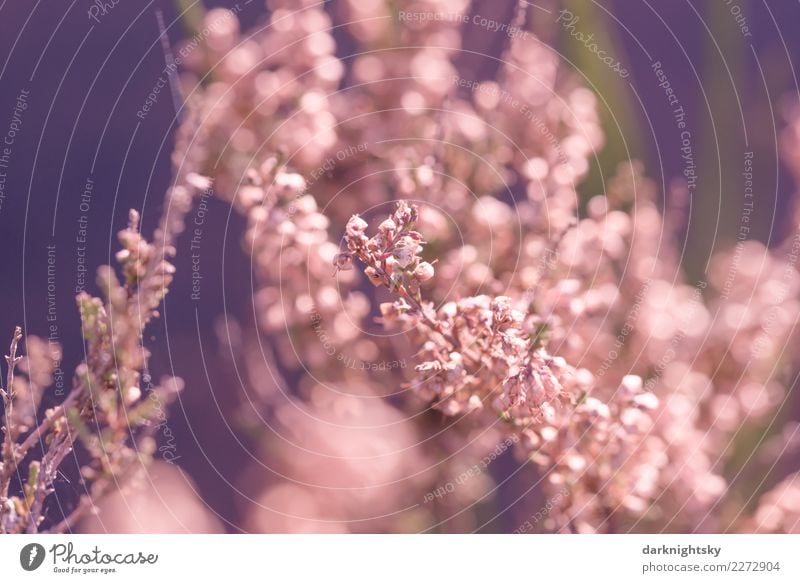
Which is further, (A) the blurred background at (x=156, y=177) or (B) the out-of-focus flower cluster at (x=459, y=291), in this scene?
(A) the blurred background at (x=156, y=177)

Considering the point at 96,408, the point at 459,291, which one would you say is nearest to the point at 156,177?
the point at 96,408

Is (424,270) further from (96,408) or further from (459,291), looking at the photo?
(96,408)

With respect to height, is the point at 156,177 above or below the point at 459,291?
above

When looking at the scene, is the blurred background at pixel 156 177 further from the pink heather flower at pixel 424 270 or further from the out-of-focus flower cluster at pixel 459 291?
the pink heather flower at pixel 424 270

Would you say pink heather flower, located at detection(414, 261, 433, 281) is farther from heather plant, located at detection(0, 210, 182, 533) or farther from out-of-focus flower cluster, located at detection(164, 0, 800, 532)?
heather plant, located at detection(0, 210, 182, 533)

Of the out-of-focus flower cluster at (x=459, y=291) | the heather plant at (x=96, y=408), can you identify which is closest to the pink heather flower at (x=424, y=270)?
the out-of-focus flower cluster at (x=459, y=291)

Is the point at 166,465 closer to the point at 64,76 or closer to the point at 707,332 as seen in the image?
the point at 64,76

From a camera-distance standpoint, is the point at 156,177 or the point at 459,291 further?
→ the point at 156,177

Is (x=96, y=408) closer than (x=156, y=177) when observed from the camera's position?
Yes

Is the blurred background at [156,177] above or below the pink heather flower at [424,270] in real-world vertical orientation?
above

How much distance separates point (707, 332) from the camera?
0.68m

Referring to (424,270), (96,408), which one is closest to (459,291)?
(424,270)
